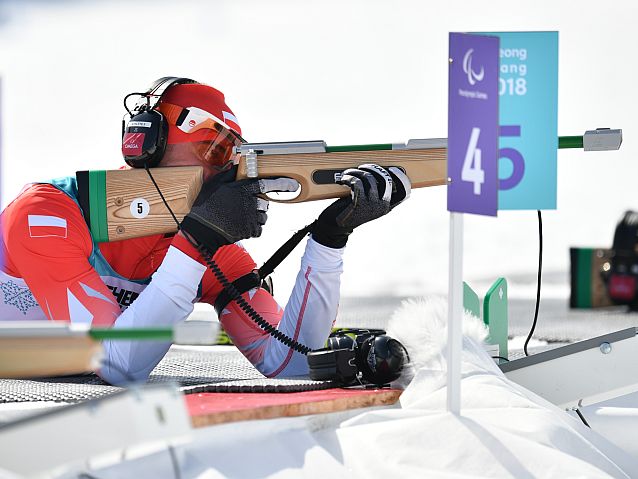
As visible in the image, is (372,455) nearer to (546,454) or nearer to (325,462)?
(325,462)

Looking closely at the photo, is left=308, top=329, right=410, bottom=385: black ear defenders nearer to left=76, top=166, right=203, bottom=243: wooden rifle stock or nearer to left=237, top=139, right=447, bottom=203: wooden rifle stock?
left=237, top=139, right=447, bottom=203: wooden rifle stock

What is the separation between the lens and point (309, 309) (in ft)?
11.9

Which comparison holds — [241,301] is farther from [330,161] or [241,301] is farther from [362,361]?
[362,361]

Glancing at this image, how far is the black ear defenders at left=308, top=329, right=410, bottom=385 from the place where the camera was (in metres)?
2.89

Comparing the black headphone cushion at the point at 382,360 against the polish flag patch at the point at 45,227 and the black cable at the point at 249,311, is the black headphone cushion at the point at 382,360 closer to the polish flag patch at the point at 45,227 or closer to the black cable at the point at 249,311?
the black cable at the point at 249,311

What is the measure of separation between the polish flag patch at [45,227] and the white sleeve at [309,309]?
80 centimetres

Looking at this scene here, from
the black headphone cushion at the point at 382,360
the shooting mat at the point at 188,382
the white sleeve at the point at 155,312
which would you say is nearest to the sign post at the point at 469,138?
the black headphone cushion at the point at 382,360

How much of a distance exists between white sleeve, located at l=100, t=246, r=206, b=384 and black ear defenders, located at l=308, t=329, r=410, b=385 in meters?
0.49

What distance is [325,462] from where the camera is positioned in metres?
2.42

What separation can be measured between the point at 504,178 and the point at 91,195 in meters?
1.40

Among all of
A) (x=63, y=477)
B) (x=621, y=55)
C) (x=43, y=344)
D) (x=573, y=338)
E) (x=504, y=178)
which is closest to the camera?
(x=43, y=344)

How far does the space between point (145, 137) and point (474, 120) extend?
1382mm

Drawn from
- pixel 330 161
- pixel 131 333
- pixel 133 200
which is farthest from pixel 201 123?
pixel 131 333

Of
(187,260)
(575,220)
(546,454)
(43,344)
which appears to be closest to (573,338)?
(187,260)
